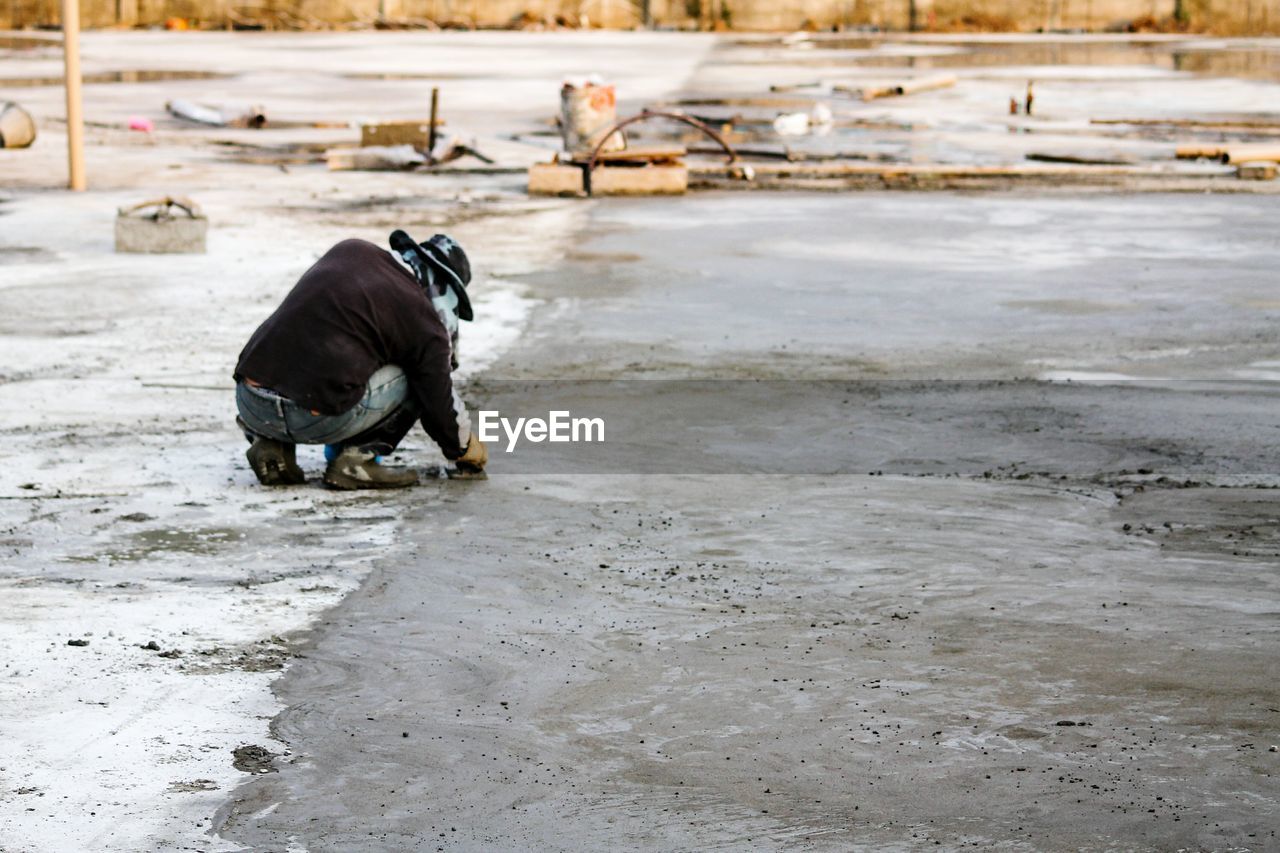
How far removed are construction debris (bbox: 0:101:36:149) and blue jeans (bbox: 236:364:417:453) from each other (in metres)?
13.8

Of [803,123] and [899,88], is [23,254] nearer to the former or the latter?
[803,123]

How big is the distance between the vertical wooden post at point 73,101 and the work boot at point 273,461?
9.62m

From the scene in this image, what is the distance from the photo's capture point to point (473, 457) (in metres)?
6.75

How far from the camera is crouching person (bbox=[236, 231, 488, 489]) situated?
6324mm

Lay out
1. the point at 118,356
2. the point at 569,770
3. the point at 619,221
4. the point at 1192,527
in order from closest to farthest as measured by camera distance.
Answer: the point at 569,770 → the point at 1192,527 → the point at 118,356 → the point at 619,221

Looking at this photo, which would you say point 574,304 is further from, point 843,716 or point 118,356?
point 843,716

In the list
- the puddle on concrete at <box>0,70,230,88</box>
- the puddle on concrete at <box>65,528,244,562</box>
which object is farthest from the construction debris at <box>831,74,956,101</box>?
the puddle on concrete at <box>65,528,244,562</box>

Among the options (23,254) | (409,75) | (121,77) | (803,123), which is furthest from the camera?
(409,75)

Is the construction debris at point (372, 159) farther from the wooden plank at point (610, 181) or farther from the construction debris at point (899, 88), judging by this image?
the construction debris at point (899, 88)

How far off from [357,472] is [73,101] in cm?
1011

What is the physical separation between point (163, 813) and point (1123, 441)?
4.76 m

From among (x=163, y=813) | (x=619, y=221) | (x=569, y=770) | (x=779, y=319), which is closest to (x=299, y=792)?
(x=163, y=813)

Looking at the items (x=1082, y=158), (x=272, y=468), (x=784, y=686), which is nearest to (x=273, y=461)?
(x=272, y=468)

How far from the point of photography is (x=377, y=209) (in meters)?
14.8
